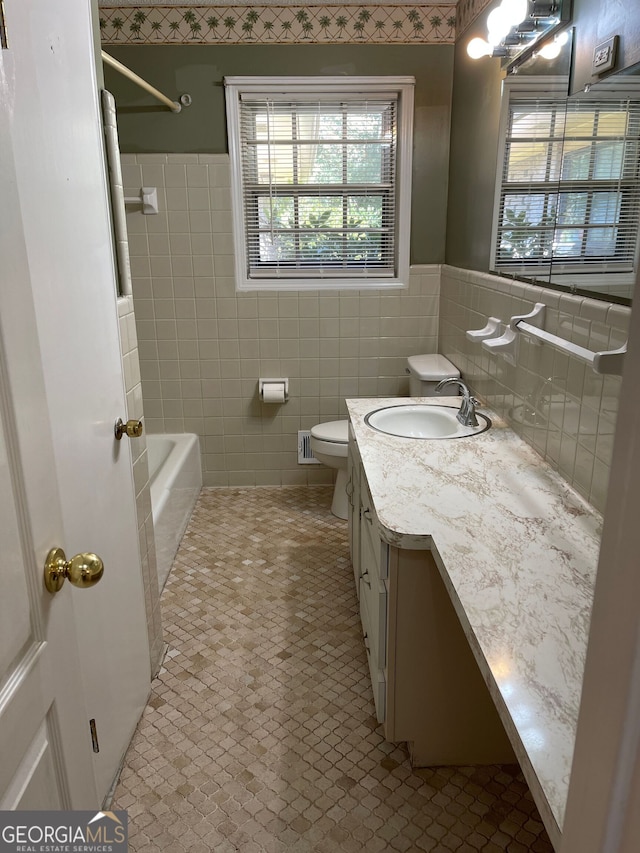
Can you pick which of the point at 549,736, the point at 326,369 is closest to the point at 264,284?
the point at 326,369

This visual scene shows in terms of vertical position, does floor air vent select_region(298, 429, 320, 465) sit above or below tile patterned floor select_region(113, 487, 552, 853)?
above

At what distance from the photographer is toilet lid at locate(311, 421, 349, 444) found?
3100mm

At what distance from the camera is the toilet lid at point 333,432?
3100 mm

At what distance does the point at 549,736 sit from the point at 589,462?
0.89 metres

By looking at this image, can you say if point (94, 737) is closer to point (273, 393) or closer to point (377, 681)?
point (377, 681)

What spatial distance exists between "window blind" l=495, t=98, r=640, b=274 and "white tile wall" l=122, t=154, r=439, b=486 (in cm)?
122

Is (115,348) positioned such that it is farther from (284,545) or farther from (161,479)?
(284,545)

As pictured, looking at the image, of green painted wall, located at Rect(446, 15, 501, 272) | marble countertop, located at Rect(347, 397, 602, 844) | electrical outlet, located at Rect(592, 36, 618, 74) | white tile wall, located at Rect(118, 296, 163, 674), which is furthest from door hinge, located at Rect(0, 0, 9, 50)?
green painted wall, located at Rect(446, 15, 501, 272)

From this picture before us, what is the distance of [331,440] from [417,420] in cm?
71

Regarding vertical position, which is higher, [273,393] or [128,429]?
[128,429]

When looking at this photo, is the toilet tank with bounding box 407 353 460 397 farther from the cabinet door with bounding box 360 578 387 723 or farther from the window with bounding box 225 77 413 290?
the cabinet door with bounding box 360 578 387 723

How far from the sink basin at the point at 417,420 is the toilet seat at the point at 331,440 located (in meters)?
0.61

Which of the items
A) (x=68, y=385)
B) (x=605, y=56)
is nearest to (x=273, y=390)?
(x=68, y=385)

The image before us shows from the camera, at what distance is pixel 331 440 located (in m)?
3.10
